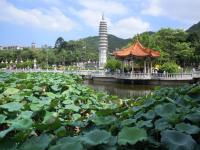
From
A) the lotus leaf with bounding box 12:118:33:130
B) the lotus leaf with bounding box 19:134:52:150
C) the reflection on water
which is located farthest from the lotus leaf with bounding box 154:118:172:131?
the reflection on water

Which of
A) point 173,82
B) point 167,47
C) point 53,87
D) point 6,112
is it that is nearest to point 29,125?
point 6,112

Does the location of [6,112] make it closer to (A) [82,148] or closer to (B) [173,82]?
(A) [82,148]

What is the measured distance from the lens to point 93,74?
142 ft

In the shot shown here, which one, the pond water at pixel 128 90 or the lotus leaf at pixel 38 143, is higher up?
the lotus leaf at pixel 38 143

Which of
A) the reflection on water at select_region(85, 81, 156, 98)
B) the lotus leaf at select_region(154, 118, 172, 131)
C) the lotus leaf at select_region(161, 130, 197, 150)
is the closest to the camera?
the lotus leaf at select_region(161, 130, 197, 150)

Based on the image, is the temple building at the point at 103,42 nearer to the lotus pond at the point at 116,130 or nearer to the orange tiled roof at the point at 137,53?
the orange tiled roof at the point at 137,53

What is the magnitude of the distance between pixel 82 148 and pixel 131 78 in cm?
3341

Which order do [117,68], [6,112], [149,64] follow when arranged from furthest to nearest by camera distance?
1. [117,68]
2. [149,64]
3. [6,112]

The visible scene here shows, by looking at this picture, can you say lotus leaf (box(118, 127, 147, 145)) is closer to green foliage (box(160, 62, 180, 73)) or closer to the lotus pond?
the lotus pond

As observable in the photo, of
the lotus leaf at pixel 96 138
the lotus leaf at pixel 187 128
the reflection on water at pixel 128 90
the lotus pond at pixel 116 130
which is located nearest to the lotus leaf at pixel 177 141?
the lotus pond at pixel 116 130

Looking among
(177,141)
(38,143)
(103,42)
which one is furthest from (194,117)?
(103,42)

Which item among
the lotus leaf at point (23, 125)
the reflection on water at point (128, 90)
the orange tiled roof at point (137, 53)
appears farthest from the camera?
the orange tiled roof at point (137, 53)

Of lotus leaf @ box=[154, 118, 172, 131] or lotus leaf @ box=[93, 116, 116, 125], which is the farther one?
lotus leaf @ box=[93, 116, 116, 125]

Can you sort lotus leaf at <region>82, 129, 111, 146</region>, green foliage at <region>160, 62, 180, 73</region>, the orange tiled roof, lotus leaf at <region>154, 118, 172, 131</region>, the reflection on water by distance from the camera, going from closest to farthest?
1. lotus leaf at <region>82, 129, 111, 146</region>
2. lotus leaf at <region>154, 118, 172, 131</region>
3. the reflection on water
4. green foliage at <region>160, 62, 180, 73</region>
5. the orange tiled roof
